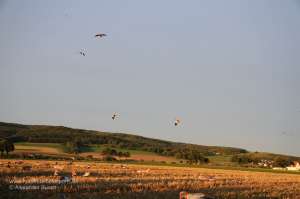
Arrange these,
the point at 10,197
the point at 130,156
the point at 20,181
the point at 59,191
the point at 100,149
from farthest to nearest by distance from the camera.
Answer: the point at 100,149, the point at 130,156, the point at 20,181, the point at 59,191, the point at 10,197

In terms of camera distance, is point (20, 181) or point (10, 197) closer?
point (10, 197)

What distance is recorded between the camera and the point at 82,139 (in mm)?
107938

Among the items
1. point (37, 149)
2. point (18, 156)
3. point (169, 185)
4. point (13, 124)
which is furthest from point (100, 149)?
point (169, 185)

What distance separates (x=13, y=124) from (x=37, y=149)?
170 ft

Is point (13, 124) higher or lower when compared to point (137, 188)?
higher

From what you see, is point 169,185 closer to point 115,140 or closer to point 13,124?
point 115,140

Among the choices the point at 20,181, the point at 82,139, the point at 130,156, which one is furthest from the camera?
the point at 82,139

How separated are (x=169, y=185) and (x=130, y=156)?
67.2 metres

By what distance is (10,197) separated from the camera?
18.1m

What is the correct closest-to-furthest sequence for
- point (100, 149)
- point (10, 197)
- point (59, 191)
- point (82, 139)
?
point (10, 197) < point (59, 191) < point (100, 149) < point (82, 139)

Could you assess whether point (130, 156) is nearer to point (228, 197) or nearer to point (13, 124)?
point (13, 124)

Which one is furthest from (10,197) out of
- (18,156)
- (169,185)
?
(18,156)

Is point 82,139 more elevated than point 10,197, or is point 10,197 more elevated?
point 82,139

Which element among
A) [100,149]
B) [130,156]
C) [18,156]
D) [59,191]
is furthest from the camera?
[100,149]
